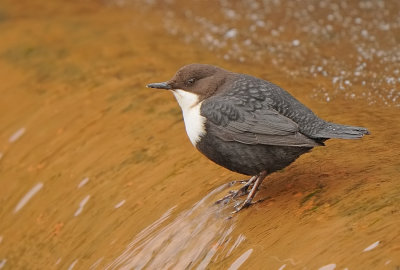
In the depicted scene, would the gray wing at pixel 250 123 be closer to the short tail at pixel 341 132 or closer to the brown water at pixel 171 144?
the short tail at pixel 341 132

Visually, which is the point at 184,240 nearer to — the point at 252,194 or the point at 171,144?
the point at 252,194

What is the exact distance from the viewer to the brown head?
416cm

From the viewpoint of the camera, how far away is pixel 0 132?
5.79 metres

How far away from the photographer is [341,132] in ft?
12.0

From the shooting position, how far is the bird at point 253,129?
3795 millimetres

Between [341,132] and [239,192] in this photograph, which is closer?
[341,132]

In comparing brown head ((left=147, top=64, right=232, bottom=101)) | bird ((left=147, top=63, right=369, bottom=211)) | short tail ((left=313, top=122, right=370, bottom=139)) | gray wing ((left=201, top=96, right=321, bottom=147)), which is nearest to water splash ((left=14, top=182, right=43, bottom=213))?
brown head ((left=147, top=64, right=232, bottom=101))

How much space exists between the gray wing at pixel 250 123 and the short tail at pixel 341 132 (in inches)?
2.6

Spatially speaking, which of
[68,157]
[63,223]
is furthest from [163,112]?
[63,223]

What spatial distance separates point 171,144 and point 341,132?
1509 mm

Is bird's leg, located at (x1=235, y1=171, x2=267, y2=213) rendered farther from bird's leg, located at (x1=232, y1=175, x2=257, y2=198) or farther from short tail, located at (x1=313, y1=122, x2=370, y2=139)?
short tail, located at (x1=313, y1=122, x2=370, y2=139)

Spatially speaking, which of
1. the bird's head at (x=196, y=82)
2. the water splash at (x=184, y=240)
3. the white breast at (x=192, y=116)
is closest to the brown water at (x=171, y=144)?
the water splash at (x=184, y=240)

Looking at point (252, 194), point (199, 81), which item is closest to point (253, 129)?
point (252, 194)

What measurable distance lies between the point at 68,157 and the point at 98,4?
10.2 ft
